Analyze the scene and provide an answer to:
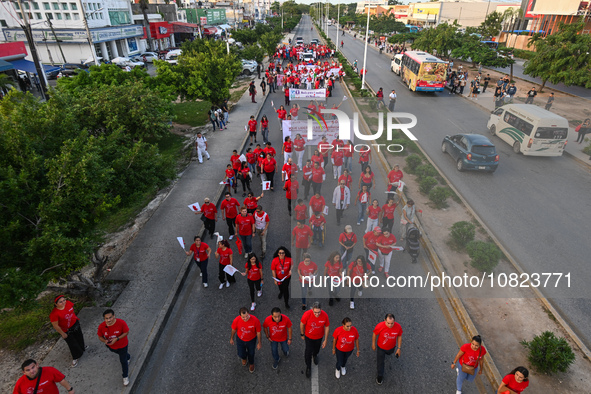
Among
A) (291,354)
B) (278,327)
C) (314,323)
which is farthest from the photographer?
(291,354)

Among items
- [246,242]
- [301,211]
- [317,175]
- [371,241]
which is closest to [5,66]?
[317,175]

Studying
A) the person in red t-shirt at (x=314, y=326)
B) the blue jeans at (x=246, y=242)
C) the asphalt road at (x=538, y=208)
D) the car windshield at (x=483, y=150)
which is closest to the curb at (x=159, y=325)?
the blue jeans at (x=246, y=242)

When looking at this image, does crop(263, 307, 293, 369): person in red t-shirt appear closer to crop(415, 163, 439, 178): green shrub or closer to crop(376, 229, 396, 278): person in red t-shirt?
crop(376, 229, 396, 278): person in red t-shirt

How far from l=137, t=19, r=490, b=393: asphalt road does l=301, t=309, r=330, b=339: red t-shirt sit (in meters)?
1.07

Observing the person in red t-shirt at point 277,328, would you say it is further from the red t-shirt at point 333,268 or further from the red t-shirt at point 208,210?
the red t-shirt at point 208,210

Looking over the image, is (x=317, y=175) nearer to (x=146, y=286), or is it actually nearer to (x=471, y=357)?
(x=146, y=286)

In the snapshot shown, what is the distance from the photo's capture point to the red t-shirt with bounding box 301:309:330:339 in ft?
19.3

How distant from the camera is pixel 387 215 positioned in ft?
31.1

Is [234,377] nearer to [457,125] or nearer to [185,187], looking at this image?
[185,187]

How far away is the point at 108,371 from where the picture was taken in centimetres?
639

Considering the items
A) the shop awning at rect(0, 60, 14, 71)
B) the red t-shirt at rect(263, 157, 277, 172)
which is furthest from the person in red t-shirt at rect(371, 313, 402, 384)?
the shop awning at rect(0, 60, 14, 71)

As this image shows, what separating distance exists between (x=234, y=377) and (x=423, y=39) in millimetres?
45709

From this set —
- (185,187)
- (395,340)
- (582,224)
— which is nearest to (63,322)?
(395,340)

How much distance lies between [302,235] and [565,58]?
28.3 metres
